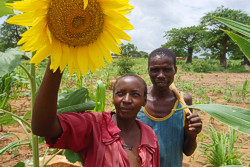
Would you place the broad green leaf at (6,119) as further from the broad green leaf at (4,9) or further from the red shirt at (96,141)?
the broad green leaf at (4,9)

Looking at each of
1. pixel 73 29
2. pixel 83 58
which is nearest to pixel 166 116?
pixel 83 58

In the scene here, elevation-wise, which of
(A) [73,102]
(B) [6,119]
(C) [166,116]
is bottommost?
(C) [166,116]

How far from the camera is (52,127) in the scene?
0.85 meters

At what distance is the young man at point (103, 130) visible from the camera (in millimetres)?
793

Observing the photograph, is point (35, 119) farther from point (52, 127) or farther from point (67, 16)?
point (67, 16)

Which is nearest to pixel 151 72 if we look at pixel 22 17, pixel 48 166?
pixel 22 17

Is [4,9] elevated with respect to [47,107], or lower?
elevated

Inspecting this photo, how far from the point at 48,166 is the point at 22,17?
5.98 ft

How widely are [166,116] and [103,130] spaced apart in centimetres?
73

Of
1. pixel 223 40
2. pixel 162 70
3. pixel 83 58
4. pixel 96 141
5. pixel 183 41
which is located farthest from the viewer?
pixel 183 41

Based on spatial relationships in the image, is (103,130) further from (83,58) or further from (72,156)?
(83,58)

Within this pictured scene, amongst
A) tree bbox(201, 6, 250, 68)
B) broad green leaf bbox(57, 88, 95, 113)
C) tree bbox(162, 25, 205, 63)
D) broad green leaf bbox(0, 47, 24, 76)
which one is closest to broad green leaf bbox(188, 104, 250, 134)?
broad green leaf bbox(0, 47, 24, 76)

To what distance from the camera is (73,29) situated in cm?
68

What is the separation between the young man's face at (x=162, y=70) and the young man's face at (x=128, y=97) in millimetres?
400
